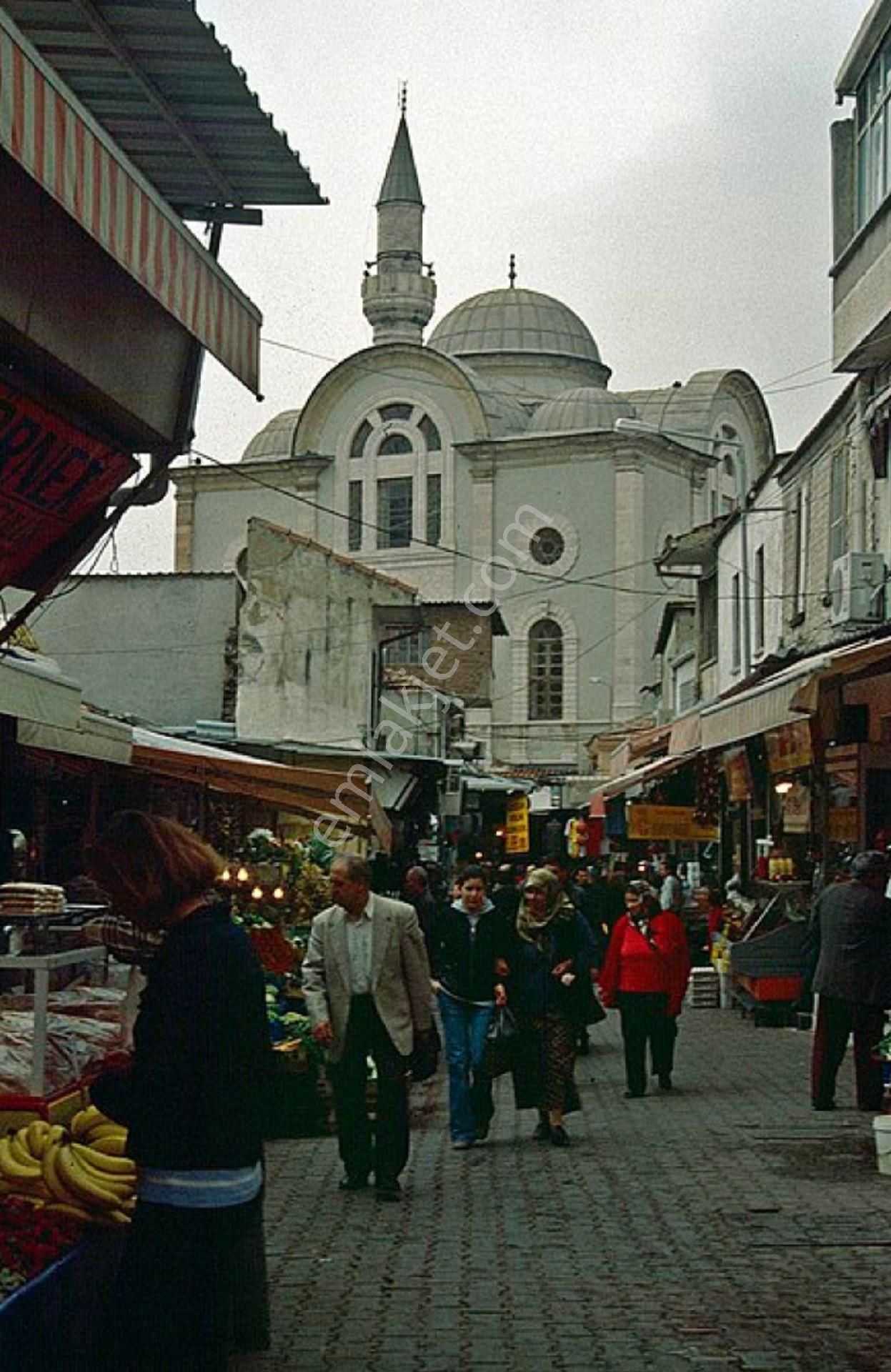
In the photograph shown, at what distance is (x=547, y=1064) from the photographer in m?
11.1

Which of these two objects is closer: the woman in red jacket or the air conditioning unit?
the woman in red jacket

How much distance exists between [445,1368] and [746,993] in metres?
12.9

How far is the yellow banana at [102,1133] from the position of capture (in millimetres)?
5996

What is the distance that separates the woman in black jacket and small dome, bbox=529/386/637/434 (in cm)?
5102

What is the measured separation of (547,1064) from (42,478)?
20.5 feet

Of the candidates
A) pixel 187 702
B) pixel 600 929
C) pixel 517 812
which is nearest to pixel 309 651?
pixel 187 702

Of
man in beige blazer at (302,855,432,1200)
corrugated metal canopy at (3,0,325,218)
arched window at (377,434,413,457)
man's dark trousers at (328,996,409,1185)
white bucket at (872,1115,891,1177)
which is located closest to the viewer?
corrugated metal canopy at (3,0,325,218)

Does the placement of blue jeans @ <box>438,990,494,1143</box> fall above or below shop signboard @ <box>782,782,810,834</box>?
below

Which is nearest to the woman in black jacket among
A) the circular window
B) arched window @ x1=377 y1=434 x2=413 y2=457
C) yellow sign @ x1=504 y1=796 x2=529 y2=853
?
yellow sign @ x1=504 y1=796 x2=529 y2=853

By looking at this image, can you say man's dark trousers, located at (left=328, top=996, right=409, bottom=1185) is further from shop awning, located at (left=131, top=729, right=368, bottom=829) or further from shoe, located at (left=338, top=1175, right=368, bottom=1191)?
shop awning, located at (left=131, top=729, right=368, bottom=829)

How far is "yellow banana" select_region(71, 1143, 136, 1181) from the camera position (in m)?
5.71

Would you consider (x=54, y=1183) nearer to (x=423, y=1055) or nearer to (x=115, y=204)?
(x=115, y=204)

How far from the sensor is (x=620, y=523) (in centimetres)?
6022

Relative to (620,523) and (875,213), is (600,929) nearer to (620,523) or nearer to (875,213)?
(875,213)
